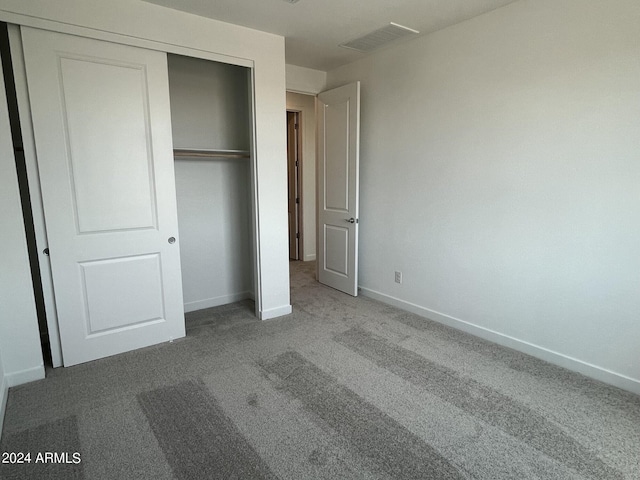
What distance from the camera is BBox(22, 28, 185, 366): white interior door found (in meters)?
2.46

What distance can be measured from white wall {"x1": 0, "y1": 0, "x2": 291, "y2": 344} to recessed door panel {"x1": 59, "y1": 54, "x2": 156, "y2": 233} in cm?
24

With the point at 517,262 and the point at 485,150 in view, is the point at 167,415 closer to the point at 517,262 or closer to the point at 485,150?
the point at 517,262

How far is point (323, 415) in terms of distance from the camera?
214 centimetres

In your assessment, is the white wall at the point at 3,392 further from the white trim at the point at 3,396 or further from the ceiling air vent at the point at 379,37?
the ceiling air vent at the point at 379,37

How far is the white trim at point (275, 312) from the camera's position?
361 centimetres

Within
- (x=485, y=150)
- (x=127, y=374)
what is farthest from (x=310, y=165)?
(x=127, y=374)

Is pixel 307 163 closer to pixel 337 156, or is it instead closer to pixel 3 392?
pixel 337 156

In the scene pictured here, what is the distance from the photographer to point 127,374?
2605 millimetres

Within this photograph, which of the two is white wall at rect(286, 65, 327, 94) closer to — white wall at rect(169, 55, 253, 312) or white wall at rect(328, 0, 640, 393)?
white wall at rect(169, 55, 253, 312)

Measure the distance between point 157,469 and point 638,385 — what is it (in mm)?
2873

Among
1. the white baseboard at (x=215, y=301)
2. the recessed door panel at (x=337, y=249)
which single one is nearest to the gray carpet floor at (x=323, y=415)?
the white baseboard at (x=215, y=301)

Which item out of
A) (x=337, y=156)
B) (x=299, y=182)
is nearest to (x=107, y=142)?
(x=337, y=156)

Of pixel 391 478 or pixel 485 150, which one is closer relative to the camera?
pixel 391 478

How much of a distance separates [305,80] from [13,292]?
348 cm
